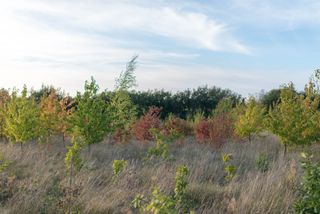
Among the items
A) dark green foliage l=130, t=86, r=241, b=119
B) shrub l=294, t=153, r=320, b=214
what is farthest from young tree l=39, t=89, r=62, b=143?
dark green foliage l=130, t=86, r=241, b=119

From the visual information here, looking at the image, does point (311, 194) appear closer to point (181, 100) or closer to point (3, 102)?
point (3, 102)

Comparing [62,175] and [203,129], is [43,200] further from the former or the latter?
[203,129]

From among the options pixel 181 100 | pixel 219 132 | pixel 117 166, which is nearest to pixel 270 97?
pixel 181 100

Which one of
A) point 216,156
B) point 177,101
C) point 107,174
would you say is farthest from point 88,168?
point 177,101

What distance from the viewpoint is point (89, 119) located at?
11.5m

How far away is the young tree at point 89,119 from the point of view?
1141cm

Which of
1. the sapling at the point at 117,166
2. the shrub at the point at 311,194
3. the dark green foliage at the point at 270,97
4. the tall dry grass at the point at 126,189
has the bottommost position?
the tall dry grass at the point at 126,189

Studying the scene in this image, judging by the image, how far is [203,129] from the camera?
16.3 m

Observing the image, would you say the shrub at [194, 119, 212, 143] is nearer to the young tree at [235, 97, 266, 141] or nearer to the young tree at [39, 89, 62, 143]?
the young tree at [235, 97, 266, 141]

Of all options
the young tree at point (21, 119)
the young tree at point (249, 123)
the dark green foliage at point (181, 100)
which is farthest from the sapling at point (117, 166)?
the dark green foliage at point (181, 100)

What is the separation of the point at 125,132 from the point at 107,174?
23.6ft

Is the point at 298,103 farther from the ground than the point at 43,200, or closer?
farther from the ground

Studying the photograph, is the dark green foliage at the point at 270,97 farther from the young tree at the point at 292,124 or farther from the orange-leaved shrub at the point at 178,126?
the young tree at the point at 292,124

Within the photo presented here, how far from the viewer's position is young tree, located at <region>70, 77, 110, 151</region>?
37.4ft
